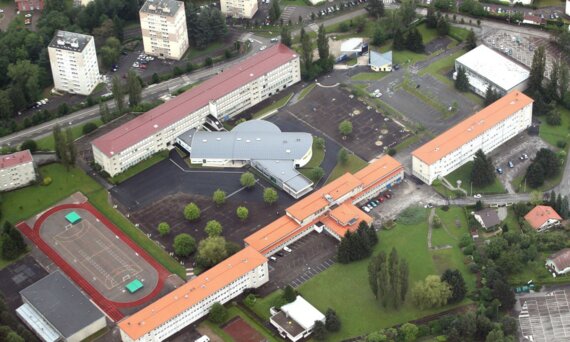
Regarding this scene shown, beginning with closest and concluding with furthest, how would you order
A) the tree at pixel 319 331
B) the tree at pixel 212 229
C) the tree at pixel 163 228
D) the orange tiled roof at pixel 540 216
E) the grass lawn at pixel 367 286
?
the tree at pixel 319 331 → the grass lawn at pixel 367 286 → the tree at pixel 212 229 → the orange tiled roof at pixel 540 216 → the tree at pixel 163 228

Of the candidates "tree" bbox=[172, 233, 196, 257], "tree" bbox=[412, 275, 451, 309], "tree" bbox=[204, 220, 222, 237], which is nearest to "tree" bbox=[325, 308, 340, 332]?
"tree" bbox=[412, 275, 451, 309]

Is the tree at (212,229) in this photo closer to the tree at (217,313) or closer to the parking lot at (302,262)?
the parking lot at (302,262)

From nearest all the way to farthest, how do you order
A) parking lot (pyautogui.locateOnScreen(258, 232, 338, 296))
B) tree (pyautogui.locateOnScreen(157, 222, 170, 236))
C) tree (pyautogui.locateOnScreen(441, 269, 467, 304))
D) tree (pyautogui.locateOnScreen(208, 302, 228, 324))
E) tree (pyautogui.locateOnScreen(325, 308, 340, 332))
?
tree (pyautogui.locateOnScreen(325, 308, 340, 332))
tree (pyautogui.locateOnScreen(208, 302, 228, 324))
tree (pyautogui.locateOnScreen(441, 269, 467, 304))
parking lot (pyautogui.locateOnScreen(258, 232, 338, 296))
tree (pyautogui.locateOnScreen(157, 222, 170, 236))

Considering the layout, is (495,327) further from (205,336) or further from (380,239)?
(205,336)

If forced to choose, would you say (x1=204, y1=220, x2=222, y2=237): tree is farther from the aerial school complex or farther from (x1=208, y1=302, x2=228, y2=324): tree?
(x1=208, y1=302, x2=228, y2=324): tree

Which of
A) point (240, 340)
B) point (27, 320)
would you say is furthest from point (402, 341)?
point (27, 320)

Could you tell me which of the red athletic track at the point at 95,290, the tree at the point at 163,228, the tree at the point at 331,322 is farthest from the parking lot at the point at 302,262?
the tree at the point at 163,228
